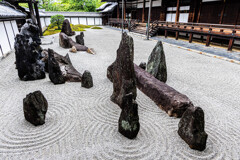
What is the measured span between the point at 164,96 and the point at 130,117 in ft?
5.33

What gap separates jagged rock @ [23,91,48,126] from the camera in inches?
148

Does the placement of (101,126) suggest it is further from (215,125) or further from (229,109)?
(229,109)

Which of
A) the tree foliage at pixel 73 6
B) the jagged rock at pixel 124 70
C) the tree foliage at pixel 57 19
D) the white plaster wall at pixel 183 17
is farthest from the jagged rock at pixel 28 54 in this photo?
the tree foliage at pixel 73 6

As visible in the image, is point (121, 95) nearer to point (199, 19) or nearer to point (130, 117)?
point (130, 117)

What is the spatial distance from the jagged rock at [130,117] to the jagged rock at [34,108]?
2.08 meters

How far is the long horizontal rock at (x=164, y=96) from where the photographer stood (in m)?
4.20

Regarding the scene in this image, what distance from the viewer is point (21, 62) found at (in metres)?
6.43

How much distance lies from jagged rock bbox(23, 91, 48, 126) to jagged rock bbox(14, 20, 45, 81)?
10.6 feet

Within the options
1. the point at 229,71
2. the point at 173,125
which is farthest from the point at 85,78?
the point at 229,71

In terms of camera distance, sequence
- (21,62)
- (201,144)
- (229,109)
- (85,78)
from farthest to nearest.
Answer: (21,62), (85,78), (229,109), (201,144)

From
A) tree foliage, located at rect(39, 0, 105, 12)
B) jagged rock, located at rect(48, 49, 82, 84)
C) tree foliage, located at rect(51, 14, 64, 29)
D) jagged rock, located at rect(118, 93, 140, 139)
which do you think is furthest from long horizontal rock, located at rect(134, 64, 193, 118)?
tree foliage, located at rect(39, 0, 105, 12)

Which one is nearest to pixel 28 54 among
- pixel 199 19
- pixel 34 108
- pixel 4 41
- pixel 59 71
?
pixel 59 71

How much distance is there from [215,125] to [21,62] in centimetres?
722

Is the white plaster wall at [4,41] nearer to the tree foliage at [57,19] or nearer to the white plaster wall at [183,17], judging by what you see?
the tree foliage at [57,19]
